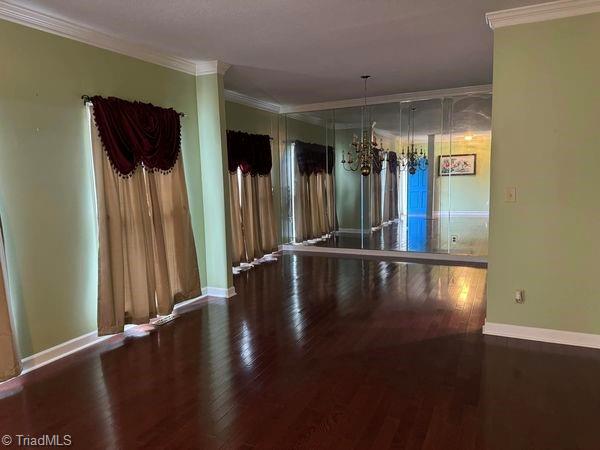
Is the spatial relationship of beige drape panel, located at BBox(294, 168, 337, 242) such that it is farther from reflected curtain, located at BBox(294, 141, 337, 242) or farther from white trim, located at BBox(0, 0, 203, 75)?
white trim, located at BBox(0, 0, 203, 75)

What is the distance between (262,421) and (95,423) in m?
0.98

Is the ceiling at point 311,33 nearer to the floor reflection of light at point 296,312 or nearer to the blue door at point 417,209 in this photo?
the blue door at point 417,209

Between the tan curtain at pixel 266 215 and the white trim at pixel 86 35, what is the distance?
2.64 meters

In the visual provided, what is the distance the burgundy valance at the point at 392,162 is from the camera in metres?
7.38

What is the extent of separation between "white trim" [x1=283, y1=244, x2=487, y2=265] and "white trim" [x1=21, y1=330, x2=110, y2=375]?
14.9ft

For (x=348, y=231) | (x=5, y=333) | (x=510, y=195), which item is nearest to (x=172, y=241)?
(x=5, y=333)

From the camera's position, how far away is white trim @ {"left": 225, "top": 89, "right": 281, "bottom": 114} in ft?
20.3

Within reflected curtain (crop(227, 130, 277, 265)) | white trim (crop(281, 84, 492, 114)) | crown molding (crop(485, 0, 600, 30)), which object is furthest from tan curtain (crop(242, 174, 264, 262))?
crown molding (crop(485, 0, 600, 30))

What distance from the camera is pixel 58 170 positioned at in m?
Result: 3.27

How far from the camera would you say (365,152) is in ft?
19.2

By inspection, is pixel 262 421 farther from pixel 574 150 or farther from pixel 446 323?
pixel 574 150

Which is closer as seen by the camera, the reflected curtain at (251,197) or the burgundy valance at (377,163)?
the reflected curtain at (251,197)

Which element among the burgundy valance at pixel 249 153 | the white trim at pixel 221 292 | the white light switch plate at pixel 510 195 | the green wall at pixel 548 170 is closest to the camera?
the green wall at pixel 548 170

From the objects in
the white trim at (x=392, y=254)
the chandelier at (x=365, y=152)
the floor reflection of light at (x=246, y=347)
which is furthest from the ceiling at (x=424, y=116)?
the floor reflection of light at (x=246, y=347)
